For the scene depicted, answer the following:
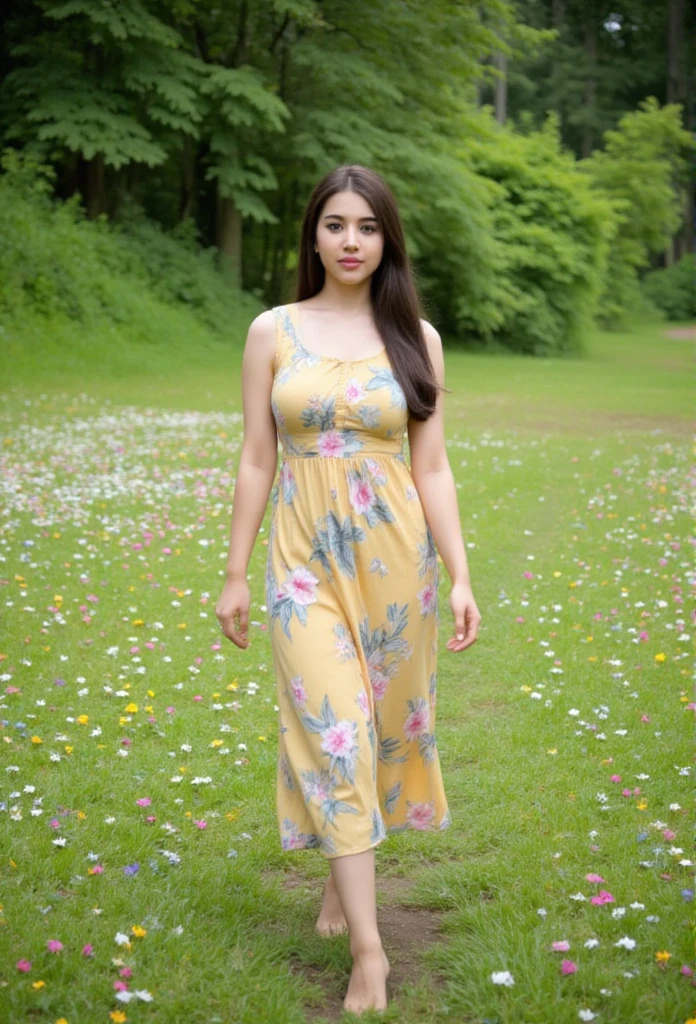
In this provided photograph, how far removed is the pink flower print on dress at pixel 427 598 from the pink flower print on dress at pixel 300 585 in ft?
1.08

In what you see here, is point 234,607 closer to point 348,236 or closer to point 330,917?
point 330,917

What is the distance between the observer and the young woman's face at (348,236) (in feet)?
11.1

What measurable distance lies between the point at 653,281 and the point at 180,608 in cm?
4972

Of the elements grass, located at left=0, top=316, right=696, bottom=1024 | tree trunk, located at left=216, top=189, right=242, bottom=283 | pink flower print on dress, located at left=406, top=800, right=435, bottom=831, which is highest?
tree trunk, located at left=216, top=189, right=242, bottom=283

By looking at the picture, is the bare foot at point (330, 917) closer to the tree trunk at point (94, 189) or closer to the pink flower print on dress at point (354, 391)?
the pink flower print on dress at point (354, 391)

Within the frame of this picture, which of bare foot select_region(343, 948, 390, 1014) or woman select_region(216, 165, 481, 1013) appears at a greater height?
woman select_region(216, 165, 481, 1013)

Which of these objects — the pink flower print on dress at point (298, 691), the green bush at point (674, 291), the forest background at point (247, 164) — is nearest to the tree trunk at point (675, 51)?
the green bush at point (674, 291)

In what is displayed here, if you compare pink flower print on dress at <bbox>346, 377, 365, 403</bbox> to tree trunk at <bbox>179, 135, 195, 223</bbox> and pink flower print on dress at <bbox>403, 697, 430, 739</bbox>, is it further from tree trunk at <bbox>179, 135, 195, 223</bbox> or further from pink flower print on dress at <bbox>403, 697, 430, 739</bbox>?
tree trunk at <bbox>179, 135, 195, 223</bbox>

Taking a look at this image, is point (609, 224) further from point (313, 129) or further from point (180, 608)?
point (180, 608)

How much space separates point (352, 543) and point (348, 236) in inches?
34.7

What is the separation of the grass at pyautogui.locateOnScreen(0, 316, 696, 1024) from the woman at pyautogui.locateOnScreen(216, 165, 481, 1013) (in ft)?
1.30

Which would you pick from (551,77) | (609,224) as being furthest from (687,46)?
(609,224)

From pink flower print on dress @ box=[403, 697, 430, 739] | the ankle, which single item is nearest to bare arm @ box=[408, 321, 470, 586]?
pink flower print on dress @ box=[403, 697, 430, 739]

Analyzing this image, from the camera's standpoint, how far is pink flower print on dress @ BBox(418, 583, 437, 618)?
3.35 meters
